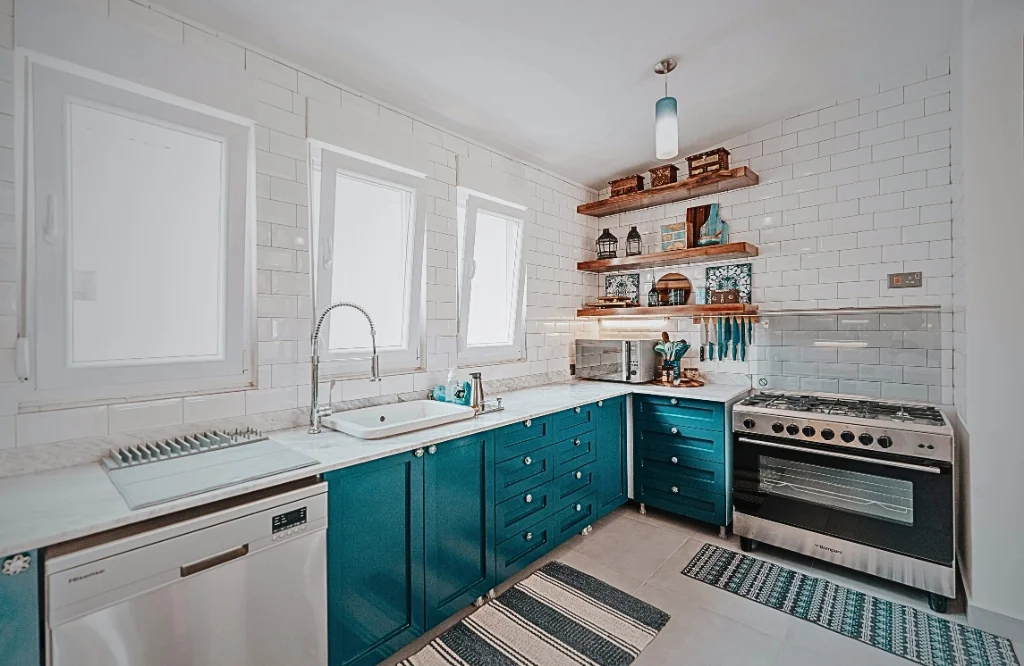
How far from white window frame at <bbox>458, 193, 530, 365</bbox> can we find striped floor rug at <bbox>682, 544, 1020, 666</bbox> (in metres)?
1.85

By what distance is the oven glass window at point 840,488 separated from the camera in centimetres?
245

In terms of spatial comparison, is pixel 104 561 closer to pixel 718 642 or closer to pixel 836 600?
pixel 718 642

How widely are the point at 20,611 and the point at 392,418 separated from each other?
65.3 inches

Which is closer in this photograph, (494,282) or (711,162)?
(711,162)

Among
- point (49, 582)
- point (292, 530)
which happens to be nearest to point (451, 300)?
point (292, 530)

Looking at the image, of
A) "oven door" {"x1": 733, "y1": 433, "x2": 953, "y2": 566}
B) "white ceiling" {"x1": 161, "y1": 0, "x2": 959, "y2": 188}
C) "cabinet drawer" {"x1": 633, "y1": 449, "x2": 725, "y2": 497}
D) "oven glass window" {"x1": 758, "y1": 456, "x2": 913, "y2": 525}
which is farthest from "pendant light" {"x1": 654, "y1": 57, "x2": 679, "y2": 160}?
"cabinet drawer" {"x1": 633, "y1": 449, "x2": 725, "y2": 497}

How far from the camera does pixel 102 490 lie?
150 cm

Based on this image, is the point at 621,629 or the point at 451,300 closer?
the point at 621,629

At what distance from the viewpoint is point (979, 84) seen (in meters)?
2.19

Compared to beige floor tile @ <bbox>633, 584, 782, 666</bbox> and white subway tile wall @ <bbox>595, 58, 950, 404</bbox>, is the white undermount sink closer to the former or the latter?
beige floor tile @ <bbox>633, 584, 782, 666</bbox>

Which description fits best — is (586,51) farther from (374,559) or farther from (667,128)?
(374,559)

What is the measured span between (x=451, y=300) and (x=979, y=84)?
293cm

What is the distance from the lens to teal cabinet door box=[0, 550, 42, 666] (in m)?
1.15

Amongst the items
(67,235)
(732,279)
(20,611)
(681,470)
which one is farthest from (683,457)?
(67,235)
